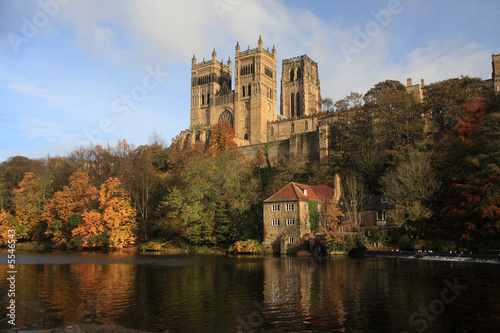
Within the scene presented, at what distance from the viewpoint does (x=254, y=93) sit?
93562 mm

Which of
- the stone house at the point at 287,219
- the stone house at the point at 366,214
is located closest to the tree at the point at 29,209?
the stone house at the point at 287,219

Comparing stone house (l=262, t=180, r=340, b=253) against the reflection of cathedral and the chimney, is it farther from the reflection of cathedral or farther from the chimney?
the reflection of cathedral

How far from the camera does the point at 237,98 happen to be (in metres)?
96.2

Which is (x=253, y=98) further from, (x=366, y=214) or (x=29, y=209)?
(x=366, y=214)

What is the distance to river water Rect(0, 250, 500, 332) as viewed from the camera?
13328 mm

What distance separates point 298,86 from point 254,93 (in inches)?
590

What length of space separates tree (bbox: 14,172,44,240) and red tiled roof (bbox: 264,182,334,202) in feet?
101

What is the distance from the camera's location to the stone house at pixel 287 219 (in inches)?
1542

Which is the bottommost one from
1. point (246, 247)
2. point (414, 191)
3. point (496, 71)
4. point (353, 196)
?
point (246, 247)

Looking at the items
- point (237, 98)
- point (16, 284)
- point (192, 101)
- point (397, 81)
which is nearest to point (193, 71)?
point (192, 101)

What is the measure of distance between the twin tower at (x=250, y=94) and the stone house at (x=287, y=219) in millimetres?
45822

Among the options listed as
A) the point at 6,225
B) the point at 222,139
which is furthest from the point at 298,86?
the point at 6,225

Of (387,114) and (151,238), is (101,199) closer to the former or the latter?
(151,238)

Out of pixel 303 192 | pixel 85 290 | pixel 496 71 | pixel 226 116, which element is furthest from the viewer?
pixel 226 116
